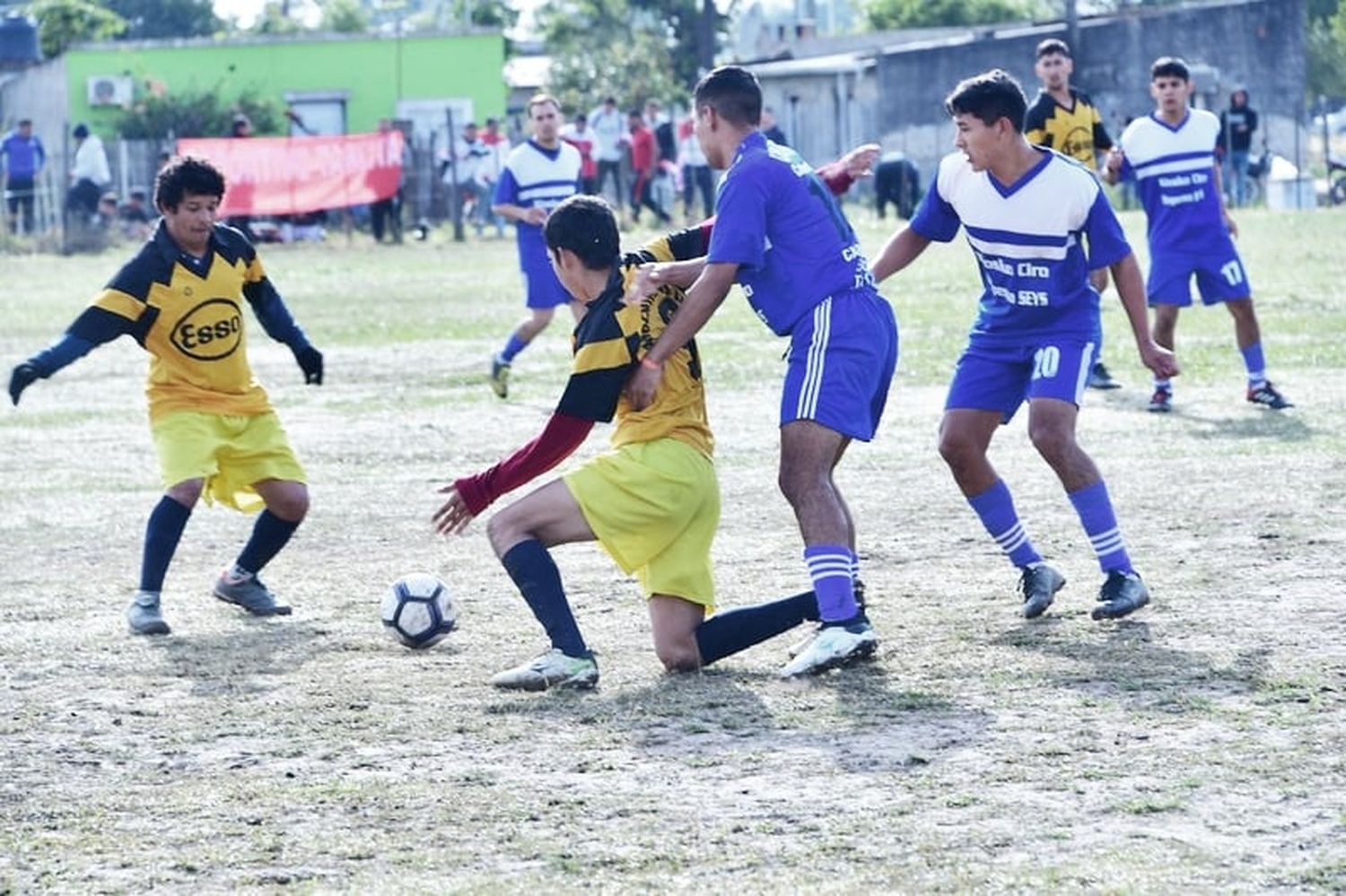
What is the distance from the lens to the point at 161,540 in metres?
8.32

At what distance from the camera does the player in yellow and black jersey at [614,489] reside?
6.84 metres

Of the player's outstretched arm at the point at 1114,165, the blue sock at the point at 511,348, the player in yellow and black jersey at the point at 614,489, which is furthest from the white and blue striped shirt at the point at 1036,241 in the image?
the blue sock at the point at 511,348

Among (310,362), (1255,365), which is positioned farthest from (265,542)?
(1255,365)

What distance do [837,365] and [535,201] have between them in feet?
30.4

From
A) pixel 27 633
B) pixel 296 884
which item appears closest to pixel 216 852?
pixel 296 884

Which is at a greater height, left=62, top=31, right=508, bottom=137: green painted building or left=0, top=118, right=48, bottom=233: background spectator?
left=62, top=31, right=508, bottom=137: green painted building

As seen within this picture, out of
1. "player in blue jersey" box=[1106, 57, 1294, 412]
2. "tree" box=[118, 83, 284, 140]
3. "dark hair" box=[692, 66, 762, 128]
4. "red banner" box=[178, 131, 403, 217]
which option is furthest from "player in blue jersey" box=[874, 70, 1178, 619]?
"tree" box=[118, 83, 284, 140]

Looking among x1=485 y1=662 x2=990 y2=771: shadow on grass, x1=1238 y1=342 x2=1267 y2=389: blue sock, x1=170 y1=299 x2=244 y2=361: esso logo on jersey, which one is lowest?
x1=485 y1=662 x2=990 y2=771: shadow on grass

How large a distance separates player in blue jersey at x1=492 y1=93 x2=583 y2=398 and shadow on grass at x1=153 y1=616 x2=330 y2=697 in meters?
7.10

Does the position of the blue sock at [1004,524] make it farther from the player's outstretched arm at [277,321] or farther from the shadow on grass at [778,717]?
the player's outstretched arm at [277,321]

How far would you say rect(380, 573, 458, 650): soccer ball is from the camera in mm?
7508

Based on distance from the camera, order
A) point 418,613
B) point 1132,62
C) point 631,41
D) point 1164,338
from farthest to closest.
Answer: point 631,41 < point 1132,62 < point 1164,338 < point 418,613

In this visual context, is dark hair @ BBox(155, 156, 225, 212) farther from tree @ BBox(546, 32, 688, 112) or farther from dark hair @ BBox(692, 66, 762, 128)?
tree @ BBox(546, 32, 688, 112)

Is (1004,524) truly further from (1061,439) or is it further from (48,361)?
(48,361)
